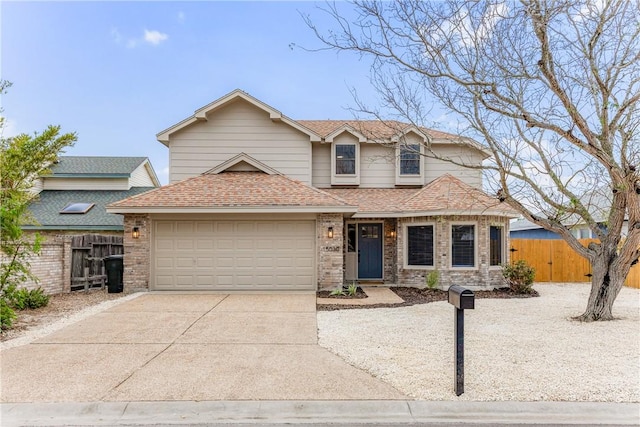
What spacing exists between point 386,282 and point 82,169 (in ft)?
49.1

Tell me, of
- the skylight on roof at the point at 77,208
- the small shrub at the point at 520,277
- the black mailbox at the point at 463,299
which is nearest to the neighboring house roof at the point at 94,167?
the skylight on roof at the point at 77,208

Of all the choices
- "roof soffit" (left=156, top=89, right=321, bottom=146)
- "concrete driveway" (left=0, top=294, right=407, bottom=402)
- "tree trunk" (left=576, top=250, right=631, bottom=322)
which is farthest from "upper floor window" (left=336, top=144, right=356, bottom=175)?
"tree trunk" (left=576, top=250, right=631, bottom=322)

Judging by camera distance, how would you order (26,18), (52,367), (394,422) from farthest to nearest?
(26,18) < (52,367) < (394,422)

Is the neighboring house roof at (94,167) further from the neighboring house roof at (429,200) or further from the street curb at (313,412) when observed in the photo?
the street curb at (313,412)

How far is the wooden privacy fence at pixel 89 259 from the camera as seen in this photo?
39.7 ft

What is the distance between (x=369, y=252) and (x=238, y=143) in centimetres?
597

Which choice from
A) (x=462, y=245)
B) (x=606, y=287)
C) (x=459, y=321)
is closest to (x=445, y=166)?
(x=462, y=245)

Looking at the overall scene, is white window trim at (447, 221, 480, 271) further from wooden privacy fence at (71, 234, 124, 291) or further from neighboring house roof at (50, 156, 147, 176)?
neighboring house roof at (50, 156, 147, 176)

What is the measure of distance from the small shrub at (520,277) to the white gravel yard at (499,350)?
2.13 m

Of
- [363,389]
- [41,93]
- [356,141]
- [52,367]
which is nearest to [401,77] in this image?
[356,141]

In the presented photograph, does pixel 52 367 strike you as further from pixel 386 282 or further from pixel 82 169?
pixel 82 169

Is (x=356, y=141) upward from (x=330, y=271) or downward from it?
upward

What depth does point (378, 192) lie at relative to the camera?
586 inches

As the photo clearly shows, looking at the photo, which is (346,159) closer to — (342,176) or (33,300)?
(342,176)
